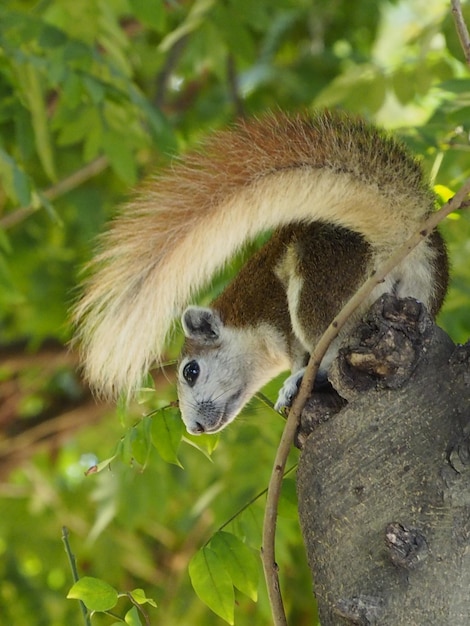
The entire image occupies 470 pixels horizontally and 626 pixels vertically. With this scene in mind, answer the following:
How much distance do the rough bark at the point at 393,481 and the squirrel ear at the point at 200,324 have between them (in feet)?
2.38

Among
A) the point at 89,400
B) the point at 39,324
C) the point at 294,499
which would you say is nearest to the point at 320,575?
the point at 294,499

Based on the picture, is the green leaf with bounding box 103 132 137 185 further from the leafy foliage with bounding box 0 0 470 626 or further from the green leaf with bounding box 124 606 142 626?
the green leaf with bounding box 124 606 142 626

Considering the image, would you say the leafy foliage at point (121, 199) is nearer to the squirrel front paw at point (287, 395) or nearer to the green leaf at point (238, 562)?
the green leaf at point (238, 562)

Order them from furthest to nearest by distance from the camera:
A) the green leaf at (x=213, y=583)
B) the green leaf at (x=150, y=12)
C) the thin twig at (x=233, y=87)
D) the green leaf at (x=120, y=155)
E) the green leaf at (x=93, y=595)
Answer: the thin twig at (x=233, y=87) < the green leaf at (x=120, y=155) < the green leaf at (x=150, y=12) < the green leaf at (x=213, y=583) < the green leaf at (x=93, y=595)

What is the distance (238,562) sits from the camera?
5.72 ft

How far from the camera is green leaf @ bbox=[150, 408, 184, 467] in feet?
5.94

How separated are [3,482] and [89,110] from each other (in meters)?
2.08

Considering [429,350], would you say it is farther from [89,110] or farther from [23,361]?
[23,361]

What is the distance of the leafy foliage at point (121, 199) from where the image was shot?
2.55 metres

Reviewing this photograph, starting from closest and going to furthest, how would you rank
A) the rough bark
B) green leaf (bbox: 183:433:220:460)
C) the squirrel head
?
the rough bark < green leaf (bbox: 183:433:220:460) < the squirrel head

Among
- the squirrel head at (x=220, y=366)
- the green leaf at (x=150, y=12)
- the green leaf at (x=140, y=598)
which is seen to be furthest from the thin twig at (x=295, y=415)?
the green leaf at (x=150, y=12)

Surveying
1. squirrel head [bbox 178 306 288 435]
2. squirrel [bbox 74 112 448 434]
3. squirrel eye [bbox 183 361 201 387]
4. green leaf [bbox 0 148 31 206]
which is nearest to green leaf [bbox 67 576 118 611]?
squirrel [bbox 74 112 448 434]

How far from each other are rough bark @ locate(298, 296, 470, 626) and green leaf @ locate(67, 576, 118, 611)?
0.30 m

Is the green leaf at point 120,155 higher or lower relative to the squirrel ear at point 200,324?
higher
